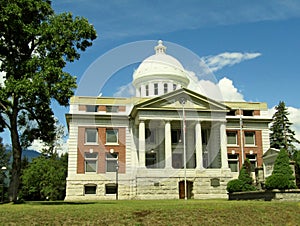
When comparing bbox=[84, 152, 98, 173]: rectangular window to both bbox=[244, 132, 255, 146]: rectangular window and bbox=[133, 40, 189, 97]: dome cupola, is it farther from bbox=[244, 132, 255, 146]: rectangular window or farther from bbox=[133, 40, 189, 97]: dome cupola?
bbox=[244, 132, 255, 146]: rectangular window

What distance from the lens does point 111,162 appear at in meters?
50.8

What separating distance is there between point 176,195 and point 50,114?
74.1 ft

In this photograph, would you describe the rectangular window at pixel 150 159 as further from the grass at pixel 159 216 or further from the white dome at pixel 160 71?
the grass at pixel 159 216

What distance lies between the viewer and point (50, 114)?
2794 cm

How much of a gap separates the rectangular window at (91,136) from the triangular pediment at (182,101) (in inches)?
311

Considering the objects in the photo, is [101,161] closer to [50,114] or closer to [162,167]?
[162,167]

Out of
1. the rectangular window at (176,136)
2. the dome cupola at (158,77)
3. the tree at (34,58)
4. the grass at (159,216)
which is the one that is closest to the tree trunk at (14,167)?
the tree at (34,58)

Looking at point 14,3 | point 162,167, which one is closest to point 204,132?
point 162,167

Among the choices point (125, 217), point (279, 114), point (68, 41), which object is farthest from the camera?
point (279, 114)

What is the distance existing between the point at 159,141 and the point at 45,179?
17.2 m

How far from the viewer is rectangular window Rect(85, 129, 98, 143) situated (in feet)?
167

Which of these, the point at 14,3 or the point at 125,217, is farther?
the point at 14,3

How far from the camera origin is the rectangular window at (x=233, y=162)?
2064 inches

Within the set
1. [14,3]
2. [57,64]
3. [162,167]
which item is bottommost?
[162,167]
